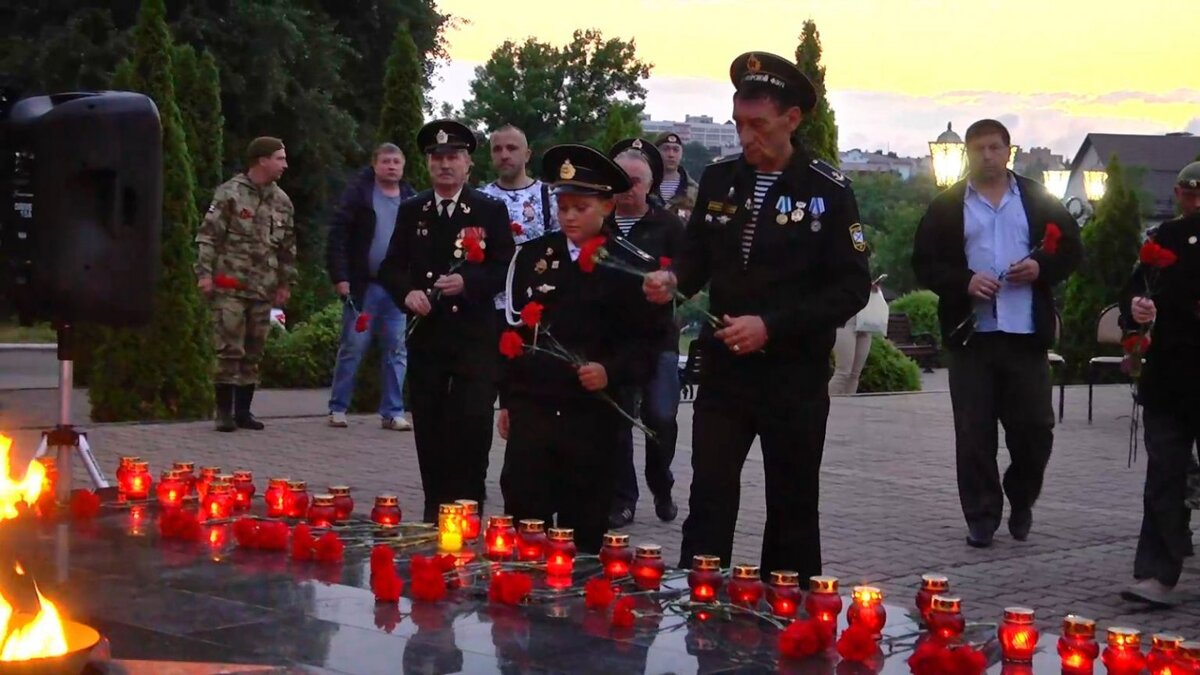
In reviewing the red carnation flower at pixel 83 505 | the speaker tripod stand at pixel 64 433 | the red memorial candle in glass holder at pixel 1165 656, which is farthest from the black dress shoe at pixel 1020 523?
the speaker tripod stand at pixel 64 433

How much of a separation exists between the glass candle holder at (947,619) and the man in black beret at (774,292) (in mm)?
1001

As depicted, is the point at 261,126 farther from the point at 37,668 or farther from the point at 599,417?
the point at 37,668

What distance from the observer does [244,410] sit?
524 inches

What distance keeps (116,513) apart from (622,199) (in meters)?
3.02

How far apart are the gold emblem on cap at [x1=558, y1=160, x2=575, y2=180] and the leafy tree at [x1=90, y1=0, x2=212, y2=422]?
325 inches

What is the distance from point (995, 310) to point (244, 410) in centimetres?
688

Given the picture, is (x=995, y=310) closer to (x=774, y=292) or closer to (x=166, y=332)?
(x=774, y=292)

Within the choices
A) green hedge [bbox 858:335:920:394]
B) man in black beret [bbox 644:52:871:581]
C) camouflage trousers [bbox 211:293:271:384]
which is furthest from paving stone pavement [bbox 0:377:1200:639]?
green hedge [bbox 858:335:920:394]

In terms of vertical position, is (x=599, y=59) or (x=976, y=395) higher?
(x=599, y=59)

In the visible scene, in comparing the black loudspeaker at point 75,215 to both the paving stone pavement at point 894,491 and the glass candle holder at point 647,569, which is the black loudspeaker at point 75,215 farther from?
the paving stone pavement at point 894,491

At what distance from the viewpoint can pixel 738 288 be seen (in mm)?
6016

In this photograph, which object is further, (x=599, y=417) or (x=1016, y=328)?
(x=1016, y=328)

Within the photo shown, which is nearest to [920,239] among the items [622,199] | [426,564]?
[622,199]

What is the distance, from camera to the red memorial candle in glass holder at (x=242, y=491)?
768 centimetres
